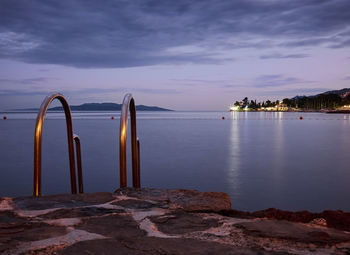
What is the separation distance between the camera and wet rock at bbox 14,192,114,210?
2512 mm

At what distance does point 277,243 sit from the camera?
1795mm

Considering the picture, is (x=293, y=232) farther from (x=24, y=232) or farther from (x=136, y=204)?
(x=24, y=232)

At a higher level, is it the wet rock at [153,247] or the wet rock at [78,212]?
the wet rock at [78,212]

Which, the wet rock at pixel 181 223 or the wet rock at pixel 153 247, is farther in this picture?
the wet rock at pixel 181 223

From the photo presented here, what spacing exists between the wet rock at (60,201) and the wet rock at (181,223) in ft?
2.23

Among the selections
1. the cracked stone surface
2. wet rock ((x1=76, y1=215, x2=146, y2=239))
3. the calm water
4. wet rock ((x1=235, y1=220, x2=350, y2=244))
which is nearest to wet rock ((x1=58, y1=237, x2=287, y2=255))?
the cracked stone surface

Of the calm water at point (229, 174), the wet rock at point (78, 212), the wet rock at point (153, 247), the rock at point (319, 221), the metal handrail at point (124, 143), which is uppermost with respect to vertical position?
the metal handrail at point (124, 143)

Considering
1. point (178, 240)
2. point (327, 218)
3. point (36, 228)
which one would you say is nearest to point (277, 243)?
point (178, 240)

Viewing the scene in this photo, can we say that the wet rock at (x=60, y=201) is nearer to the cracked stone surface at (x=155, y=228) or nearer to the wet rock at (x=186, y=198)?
the cracked stone surface at (x=155, y=228)

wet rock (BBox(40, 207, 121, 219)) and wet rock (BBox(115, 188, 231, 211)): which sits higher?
wet rock (BBox(40, 207, 121, 219))

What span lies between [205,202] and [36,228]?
4.20 ft

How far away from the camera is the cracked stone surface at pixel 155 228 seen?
68.1 inches

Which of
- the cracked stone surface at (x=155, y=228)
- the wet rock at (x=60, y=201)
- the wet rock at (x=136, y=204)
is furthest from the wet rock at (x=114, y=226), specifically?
the wet rock at (x=60, y=201)

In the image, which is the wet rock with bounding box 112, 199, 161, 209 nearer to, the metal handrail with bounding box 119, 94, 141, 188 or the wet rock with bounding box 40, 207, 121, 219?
the wet rock with bounding box 40, 207, 121, 219
